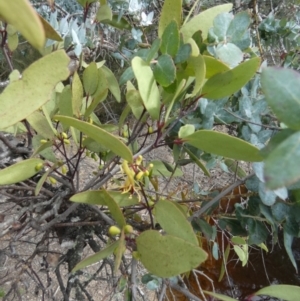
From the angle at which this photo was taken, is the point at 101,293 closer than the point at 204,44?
No

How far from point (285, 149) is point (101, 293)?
118cm

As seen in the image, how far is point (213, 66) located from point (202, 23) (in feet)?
0.27

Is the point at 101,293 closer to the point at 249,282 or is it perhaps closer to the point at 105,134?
the point at 249,282

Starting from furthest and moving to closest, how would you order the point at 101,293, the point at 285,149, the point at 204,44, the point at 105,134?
the point at 101,293
the point at 204,44
the point at 105,134
the point at 285,149

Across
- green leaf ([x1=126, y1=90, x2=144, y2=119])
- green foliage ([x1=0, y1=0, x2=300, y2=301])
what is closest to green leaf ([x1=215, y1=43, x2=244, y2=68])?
green foliage ([x1=0, y1=0, x2=300, y2=301])

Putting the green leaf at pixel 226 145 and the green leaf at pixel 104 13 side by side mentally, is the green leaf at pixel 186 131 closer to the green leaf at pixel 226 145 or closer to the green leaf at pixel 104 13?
the green leaf at pixel 226 145

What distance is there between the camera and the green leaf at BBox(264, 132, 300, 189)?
6.3 inches

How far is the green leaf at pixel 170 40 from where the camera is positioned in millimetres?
341

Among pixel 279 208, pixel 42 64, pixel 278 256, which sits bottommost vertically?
pixel 278 256

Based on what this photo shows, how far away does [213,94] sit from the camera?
0.36m

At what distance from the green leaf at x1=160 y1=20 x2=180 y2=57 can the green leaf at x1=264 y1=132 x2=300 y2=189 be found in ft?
0.65

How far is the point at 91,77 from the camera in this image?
1.53 ft

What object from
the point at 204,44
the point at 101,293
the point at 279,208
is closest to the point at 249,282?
the point at 101,293

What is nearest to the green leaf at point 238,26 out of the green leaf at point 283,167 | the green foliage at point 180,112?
the green foliage at point 180,112
